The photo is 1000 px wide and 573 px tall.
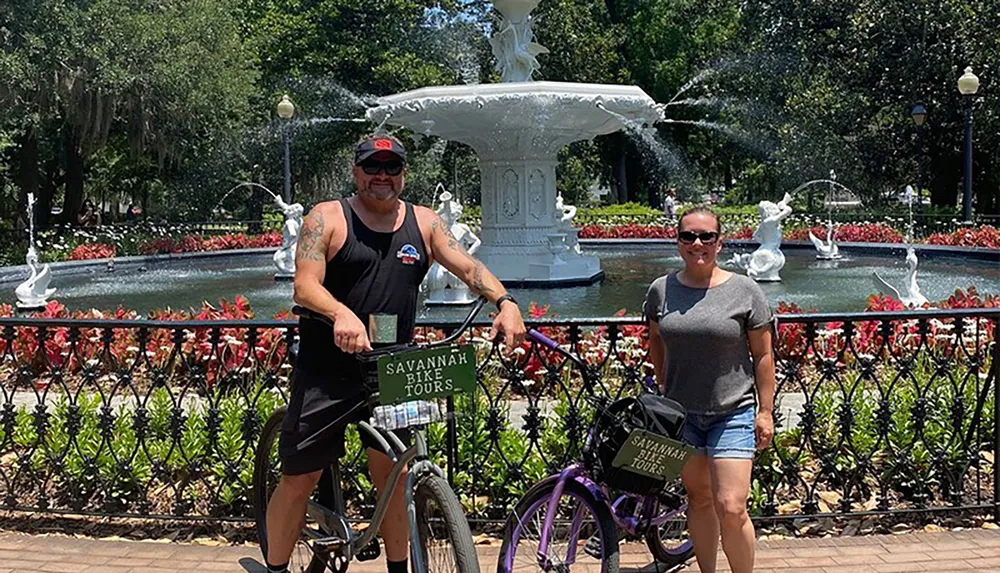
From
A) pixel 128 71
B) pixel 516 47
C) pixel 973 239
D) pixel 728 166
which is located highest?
pixel 128 71

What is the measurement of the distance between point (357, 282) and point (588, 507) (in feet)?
4.07

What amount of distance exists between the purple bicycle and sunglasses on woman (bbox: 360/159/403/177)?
837mm

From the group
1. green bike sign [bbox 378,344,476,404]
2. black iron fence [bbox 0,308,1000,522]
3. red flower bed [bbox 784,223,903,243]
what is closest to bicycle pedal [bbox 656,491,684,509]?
black iron fence [bbox 0,308,1000,522]

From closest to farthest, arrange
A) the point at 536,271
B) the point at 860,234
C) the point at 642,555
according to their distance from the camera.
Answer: the point at 642,555, the point at 536,271, the point at 860,234

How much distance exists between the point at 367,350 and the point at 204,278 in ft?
58.4

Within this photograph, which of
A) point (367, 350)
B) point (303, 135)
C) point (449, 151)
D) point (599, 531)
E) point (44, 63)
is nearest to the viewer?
point (367, 350)

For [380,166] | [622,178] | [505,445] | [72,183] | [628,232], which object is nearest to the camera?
[380,166]

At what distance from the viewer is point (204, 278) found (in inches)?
787

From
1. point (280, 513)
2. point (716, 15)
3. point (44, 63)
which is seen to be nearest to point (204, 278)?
point (44, 63)

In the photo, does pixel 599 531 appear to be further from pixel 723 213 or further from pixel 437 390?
pixel 723 213

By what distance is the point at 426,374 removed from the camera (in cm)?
332

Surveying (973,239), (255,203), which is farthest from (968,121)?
(255,203)

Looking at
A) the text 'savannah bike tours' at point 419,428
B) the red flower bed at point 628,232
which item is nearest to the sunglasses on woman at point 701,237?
the text 'savannah bike tours' at point 419,428

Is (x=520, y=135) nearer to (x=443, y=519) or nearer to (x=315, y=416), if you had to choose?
(x=315, y=416)
